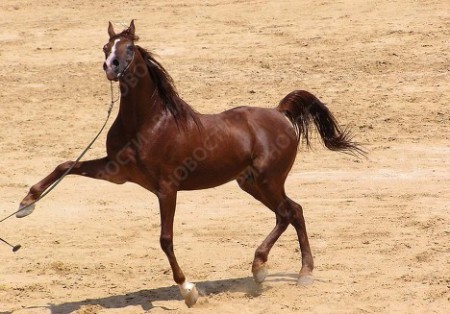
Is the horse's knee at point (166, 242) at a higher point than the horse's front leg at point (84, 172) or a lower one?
lower

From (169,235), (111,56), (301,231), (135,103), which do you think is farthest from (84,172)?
(301,231)

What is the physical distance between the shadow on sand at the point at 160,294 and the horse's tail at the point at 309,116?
57.3 inches

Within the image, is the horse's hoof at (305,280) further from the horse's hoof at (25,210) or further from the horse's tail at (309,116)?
the horse's hoof at (25,210)

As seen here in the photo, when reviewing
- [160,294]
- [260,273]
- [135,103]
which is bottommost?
[160,294]

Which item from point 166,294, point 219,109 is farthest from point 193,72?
point 166,294

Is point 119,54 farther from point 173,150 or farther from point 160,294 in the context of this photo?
point 160,294

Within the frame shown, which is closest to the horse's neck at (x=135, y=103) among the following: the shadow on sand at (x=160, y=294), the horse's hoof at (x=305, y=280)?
the shadow on sand at (x=160, y=294)

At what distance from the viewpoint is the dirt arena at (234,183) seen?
8.73 metres

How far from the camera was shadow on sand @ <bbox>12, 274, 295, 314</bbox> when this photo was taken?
329 inches

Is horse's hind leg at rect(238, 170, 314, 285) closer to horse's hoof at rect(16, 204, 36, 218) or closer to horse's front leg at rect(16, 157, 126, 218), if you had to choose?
horse's front leg at rect(16, 157, 126, 218)

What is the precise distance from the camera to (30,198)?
7.88 m

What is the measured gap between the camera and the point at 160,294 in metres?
8.64

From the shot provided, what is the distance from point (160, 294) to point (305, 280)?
1.32 metres

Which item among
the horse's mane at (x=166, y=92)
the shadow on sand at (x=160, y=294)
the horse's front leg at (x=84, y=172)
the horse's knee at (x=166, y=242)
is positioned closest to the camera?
the horse's front leg at (x=84, y=172)
